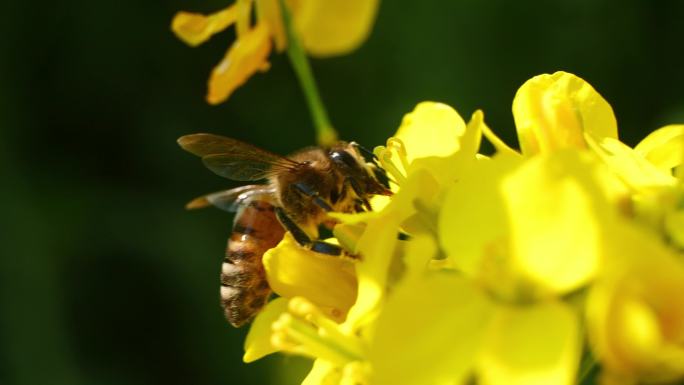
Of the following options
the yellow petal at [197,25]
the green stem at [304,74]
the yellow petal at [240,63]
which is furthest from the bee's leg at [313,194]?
the yellow petal at [197,25]

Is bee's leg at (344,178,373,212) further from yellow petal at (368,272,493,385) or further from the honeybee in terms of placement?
yellow petal at (368,272,493,385)

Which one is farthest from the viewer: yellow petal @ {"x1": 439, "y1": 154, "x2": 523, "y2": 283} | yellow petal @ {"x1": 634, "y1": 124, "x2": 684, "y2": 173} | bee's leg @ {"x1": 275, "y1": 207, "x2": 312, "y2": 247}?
bee's leg @ {"x1": 275, "y1": 207, "x2": 312, "y2": 247}

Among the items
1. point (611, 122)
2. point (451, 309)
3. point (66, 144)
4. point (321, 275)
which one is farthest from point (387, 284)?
point (66, 144)

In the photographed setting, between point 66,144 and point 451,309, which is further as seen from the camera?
point 66,144

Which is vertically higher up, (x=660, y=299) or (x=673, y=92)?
(x=660, y=299)

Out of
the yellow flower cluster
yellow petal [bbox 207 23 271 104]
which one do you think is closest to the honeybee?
the yellow flower cluster

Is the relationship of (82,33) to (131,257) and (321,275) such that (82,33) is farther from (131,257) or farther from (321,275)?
(321,275)

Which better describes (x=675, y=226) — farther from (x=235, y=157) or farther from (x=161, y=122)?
(x=161, y=122)
